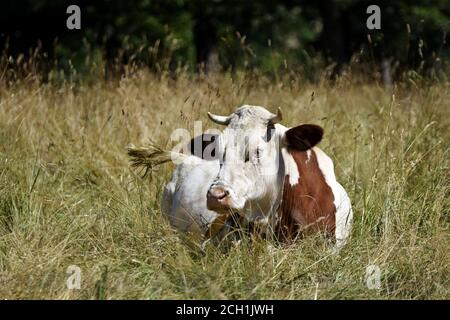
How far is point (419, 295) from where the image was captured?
453cm

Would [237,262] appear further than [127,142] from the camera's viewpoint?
No

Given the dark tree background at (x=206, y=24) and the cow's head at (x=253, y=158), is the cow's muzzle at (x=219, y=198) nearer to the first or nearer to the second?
the cow's head at (x=253, y=158)

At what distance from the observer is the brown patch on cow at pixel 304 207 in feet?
16.6

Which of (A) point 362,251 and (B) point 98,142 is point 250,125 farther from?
(B) point 98,142

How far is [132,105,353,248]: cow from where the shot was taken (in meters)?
4.73

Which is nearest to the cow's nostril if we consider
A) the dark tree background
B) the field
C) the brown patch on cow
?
the field

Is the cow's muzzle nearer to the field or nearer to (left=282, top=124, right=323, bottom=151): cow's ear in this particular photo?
the field

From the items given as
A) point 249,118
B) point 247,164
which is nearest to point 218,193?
point 247,164

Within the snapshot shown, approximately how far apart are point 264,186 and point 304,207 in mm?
363

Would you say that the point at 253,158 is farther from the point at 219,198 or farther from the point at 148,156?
the point at 148,156

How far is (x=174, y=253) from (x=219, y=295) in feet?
2.43

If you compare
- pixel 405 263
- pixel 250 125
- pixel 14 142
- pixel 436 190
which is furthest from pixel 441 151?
pixel 14 142

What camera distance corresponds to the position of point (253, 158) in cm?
477

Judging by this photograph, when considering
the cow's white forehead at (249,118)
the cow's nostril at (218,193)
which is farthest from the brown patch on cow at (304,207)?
the cow's nostril at (218,193)
